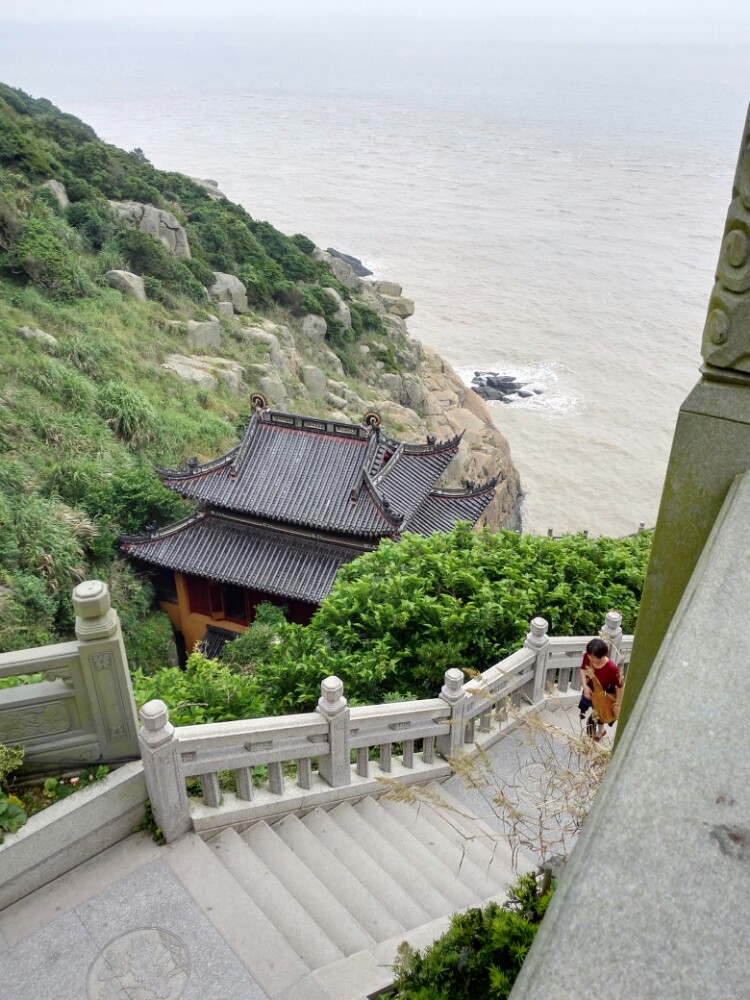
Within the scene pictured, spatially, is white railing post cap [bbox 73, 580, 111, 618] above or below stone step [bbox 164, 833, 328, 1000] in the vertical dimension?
above

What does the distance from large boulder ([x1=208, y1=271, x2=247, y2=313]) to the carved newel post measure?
32994 mm

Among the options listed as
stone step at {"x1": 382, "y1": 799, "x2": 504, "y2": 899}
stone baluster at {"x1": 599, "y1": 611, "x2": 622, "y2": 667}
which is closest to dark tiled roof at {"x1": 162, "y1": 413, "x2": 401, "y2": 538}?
stone baluster at {"x1": 599, "y1": 611, "x2": 622, "y2": 667}

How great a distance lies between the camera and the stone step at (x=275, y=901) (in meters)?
4.57

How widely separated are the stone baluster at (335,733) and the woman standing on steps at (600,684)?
6.49 ft

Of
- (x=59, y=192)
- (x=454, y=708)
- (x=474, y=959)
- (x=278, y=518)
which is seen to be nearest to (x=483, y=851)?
(x=454, y=708)

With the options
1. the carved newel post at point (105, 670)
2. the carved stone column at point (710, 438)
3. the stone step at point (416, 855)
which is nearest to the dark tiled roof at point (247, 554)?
the stone step at point (416, 855)

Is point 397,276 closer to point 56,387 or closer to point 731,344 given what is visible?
point 56,387

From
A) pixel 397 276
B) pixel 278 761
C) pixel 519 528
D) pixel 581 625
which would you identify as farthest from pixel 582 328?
pixel 278 761

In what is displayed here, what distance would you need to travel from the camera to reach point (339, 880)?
17.3ft

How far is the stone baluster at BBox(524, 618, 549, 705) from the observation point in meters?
7.57

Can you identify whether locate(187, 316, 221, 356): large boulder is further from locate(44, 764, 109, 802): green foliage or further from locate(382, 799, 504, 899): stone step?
locate(44, 764, 109, 802): green foliage

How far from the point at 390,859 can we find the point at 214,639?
12.4m

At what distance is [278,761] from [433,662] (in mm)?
2735

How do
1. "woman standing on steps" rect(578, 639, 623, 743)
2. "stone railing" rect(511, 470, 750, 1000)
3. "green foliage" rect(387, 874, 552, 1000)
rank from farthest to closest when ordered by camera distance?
"woman standing on steps" rect(578, 639, 623, 743)
"green foliage" rect(387, 874, 552, 1000)
"stone railing" rect(511, 470, 750, 1000)
